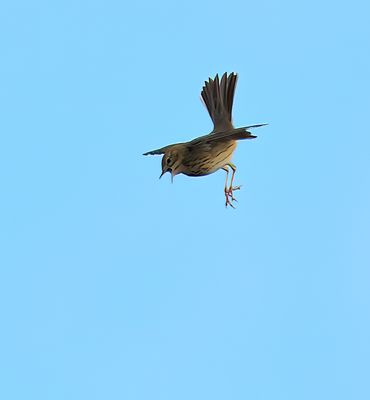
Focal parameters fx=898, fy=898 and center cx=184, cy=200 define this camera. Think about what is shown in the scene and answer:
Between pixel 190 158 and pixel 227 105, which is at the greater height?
pixel 227 105

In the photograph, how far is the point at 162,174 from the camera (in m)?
15.9

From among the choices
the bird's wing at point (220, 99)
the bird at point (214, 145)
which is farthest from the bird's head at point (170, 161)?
the bird's wing at point (220, 99)

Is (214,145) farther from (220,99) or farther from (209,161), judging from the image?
(220,99)

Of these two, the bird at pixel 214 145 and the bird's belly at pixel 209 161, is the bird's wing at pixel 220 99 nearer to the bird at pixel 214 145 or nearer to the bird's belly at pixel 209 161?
the bird at pixel 214 145

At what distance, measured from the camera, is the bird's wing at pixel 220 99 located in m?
17.9

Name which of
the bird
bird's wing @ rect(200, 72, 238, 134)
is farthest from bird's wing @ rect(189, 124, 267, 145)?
bird's wing @ rect(200, 72, 238, 134)

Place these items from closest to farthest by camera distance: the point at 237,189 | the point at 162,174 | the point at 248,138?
1. the point at 248,138
2. the point at 162,174
3. the point at 237,189

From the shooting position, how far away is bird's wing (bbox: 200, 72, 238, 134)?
17.9 m

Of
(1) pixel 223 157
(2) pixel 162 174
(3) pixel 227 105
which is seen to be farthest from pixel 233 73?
(2) pixel 162 174

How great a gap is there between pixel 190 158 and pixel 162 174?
0.79 m

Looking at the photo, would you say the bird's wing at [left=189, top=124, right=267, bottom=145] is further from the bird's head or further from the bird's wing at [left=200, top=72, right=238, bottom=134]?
the bird's wing at [left=200, top=72, right=238, bottom=134]

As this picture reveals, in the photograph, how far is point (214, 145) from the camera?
53.9 feet

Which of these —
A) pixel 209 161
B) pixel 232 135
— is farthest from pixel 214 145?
pixel 232 135

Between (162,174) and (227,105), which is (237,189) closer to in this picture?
(227,105)
